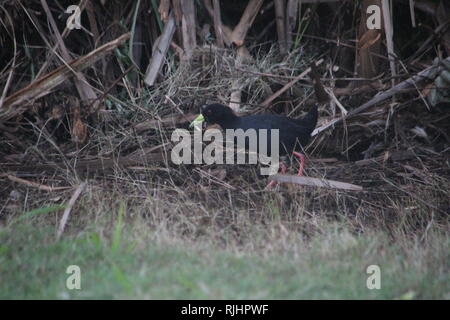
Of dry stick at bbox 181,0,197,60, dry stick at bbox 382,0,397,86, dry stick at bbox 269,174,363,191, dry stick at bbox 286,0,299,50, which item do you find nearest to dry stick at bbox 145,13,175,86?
dry stick at bbox 181,0,197,60

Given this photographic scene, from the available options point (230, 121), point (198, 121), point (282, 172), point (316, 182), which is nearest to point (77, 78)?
point (198, 121)

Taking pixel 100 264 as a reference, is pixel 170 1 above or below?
above

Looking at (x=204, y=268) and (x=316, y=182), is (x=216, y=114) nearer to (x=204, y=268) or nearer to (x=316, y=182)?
(x=316, y=182)

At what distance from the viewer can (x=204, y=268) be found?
4.27 metres

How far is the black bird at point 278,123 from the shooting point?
6.34m

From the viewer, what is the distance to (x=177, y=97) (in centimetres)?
705

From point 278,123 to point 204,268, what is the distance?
244 centimetres

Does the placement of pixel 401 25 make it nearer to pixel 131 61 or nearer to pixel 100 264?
pixel 131 61

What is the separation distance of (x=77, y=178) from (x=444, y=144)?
11.8 feet

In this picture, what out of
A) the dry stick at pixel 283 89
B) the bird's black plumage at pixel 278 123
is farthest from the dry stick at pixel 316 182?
the dry stick at pixel 283 89

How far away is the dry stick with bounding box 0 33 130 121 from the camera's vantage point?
5953mm

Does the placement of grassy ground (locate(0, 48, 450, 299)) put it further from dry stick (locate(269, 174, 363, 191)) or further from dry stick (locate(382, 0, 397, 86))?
dry stick (locate(382, 0, 397, 86))
